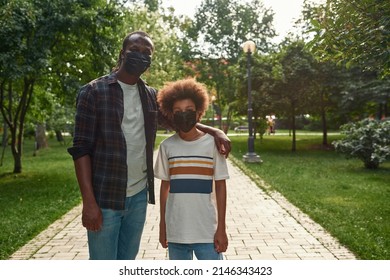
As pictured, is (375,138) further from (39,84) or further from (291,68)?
(39,84)

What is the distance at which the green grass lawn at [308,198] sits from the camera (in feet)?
17.5

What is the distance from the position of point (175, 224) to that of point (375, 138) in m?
10.6

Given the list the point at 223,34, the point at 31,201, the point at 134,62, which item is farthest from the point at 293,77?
the point at 134,62

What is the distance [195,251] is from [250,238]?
9.01 ft

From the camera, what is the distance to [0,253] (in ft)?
15.6

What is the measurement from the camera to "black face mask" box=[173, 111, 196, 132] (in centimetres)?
262

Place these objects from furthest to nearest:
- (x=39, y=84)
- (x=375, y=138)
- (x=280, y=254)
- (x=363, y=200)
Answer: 1. (x=39, y=84)
2. (x=375, y=138)
3. (x=363, y=200)
4. (x=280, y=254)

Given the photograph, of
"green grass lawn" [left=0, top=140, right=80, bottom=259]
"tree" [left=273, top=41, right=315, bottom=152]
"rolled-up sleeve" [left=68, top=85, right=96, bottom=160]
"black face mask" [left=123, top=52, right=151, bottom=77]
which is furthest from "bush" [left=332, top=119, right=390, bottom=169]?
"rolled-up sleeve" [left=68, top=85, right=96, bottom=160]

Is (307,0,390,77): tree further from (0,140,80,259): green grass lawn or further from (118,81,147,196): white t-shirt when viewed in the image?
(0,140,80,259): green grass lawn

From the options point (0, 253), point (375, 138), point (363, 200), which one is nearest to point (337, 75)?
point (375, 138)

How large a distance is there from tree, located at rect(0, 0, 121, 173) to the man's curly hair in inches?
274

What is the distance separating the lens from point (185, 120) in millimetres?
2621

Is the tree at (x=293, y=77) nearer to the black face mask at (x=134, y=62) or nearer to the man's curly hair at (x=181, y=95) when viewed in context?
the man's curly hair at (x=181, y=95)
